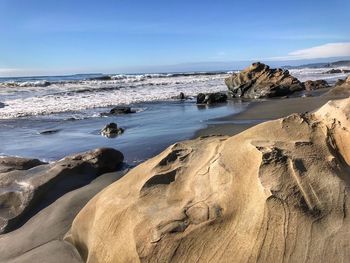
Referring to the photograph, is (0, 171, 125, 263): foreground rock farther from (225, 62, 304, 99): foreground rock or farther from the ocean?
(225, 62, 304, 99): foreground rock

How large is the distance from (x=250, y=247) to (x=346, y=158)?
109 centimetres

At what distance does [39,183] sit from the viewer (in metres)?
5.29

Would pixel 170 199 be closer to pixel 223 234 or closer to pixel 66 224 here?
pixel 223 234

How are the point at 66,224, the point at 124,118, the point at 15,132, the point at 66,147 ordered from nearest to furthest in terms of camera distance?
the point at 66,224 → the point at 66,147 → the point at 15,132 → the point at 124,118

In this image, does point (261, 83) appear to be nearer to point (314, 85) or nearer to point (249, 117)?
point (314, 85)

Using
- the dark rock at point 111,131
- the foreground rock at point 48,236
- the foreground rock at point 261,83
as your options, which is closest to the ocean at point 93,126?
the dark rock at point 111,131

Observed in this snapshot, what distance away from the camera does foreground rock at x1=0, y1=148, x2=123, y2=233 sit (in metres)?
4.86

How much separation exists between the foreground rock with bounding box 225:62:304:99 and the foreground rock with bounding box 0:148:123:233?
13805 millimetres

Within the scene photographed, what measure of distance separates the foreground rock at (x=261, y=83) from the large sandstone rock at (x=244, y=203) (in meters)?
16.0

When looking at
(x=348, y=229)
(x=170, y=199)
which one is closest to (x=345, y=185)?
(x=348, y=229)

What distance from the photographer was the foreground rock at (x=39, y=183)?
4855 millimetres

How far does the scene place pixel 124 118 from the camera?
44.7 feet

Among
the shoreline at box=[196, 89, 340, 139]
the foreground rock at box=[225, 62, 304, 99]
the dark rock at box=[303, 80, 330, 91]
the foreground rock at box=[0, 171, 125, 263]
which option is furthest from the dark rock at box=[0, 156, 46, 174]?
the dark rock at box=[303, 80, 330, 91]

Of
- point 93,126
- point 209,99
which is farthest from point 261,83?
point 93,126
